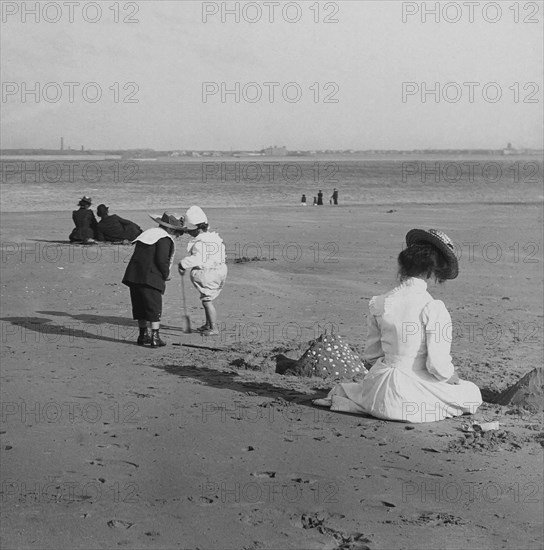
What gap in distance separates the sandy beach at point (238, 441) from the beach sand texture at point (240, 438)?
0.02m

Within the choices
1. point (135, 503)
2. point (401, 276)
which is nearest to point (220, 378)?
point (401, 276)

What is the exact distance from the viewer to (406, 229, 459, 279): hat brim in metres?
6.75

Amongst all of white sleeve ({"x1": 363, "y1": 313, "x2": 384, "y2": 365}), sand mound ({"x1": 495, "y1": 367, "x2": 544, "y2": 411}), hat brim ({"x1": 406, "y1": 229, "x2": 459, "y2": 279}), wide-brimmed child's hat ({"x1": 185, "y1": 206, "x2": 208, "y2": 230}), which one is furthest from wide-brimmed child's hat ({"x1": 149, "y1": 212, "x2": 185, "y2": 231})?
sand mound ({"x1": 495, "y1": 367, "x2": 544, "y2": 411})

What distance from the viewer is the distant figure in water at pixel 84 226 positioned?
63.5ft

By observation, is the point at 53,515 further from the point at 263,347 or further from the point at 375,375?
the point at 263,347

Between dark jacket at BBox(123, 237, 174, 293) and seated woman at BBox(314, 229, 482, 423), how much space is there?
11.6 feet

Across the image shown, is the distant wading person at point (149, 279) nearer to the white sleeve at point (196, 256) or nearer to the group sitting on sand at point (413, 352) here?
the white sleeve at point (196, 256)

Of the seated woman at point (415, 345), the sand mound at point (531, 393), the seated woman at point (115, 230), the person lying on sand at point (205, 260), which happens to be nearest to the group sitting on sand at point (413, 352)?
the seated woman at point (415, 345)

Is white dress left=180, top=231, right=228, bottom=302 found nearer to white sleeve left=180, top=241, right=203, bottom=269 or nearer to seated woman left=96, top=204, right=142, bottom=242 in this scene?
white sleeve left=180, top=241, right=203, bottom=269

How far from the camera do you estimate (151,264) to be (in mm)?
10094

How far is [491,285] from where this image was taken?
1490 cm

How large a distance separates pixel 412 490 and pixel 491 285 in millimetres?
9493

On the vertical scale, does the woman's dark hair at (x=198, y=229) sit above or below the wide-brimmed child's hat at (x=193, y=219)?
below

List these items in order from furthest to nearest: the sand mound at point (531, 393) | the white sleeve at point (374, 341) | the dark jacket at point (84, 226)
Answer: the dark jacket at point (84, 226) → the sand mound at point (531, 393) → the white sleeve at point (374, 341)
